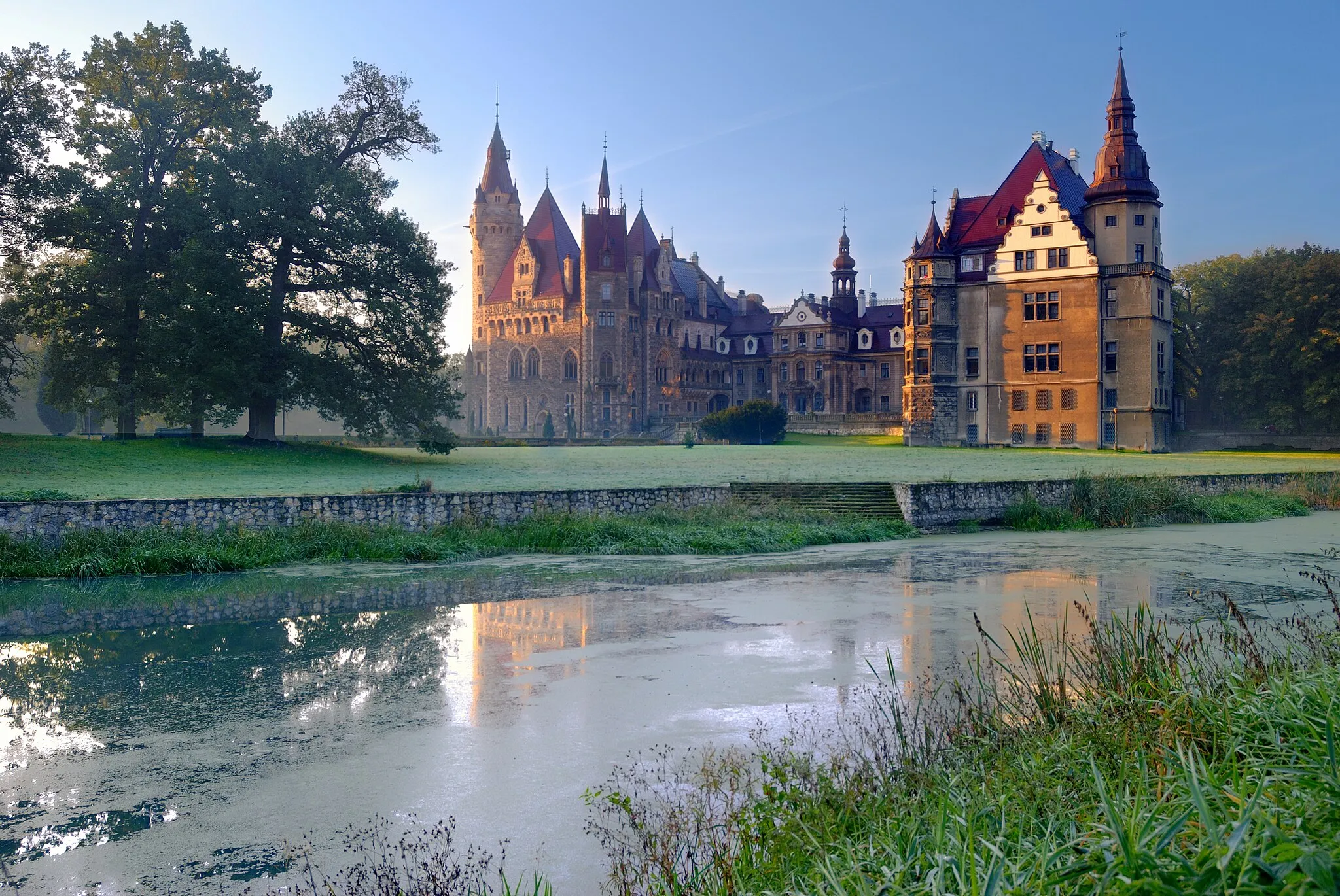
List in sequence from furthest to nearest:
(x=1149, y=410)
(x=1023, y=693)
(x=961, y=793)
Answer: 1. (x=1149, y=410)
2. (x=1023, y=693)
3. (x=961, y=793)

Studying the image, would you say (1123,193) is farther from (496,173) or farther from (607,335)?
(496,173)

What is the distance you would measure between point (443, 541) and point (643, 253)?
74.1m

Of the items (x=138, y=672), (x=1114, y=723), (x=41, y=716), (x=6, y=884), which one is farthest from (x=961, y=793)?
(x=138, y=672)

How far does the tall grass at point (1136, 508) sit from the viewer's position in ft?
89.8

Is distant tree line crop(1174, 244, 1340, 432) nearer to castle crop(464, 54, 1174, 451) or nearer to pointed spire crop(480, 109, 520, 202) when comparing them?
castle crop(464, 54, 1174, 451)

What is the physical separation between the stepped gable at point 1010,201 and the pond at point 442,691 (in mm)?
44955

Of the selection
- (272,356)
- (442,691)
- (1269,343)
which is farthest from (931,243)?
(442,691)

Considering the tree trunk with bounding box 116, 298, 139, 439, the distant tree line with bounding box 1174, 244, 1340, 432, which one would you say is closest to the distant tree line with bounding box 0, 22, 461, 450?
the tree trunk with bounding box 116, 298, 139, 439

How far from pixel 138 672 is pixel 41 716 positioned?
6.24 feet

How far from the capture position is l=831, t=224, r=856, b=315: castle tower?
309ft

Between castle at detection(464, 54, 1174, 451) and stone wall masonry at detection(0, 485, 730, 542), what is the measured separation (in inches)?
1508

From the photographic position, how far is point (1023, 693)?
764cm

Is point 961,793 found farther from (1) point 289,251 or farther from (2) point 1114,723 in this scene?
(1) point 289,251

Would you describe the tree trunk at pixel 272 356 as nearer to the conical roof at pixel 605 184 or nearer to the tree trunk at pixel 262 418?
the tree trunk at pixel 262 418
